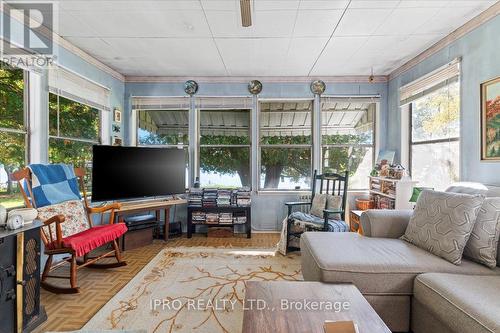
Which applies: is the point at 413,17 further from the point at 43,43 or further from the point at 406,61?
the point at 43,43

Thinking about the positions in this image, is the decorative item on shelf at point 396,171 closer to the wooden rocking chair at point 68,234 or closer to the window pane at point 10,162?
the wooden rocking chair at point 68,234

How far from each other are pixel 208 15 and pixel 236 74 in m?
1.70

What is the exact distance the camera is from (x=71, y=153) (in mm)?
3279

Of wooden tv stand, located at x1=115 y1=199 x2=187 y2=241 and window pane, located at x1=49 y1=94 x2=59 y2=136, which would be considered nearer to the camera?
window pane, located at x1=49 y1=94 x2=59 y2=136

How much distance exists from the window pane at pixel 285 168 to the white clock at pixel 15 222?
10.4ft

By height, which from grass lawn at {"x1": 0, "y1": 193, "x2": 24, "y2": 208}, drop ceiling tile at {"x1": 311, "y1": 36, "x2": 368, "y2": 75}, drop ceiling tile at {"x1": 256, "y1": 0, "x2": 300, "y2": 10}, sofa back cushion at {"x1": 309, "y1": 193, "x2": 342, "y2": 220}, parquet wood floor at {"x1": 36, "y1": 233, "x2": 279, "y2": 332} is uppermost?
drop ceiling tile at {"x1": 311, "y1": 36, "x2": 368, "y2": 75}

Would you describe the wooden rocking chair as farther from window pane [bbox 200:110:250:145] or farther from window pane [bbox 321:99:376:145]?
window pane [bbox 321:99:376:145]

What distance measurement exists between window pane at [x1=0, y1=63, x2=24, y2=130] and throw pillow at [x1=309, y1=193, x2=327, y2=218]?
337 centimetres

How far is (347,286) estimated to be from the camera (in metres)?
1.60

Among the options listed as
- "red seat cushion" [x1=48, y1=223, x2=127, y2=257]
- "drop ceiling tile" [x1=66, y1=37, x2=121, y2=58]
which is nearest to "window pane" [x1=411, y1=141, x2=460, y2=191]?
"red seat cushion" [x1=48, y1=223, x2=127, y2=257]

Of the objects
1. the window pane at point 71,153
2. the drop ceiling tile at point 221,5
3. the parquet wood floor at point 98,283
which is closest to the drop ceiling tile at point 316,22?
the drop ceiling tile at point 221,5

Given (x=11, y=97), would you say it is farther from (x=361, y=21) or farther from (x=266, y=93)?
(x=361, y=21)

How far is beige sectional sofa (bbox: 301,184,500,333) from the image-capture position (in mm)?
1322

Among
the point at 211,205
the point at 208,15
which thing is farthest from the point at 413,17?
the point at 211,205
